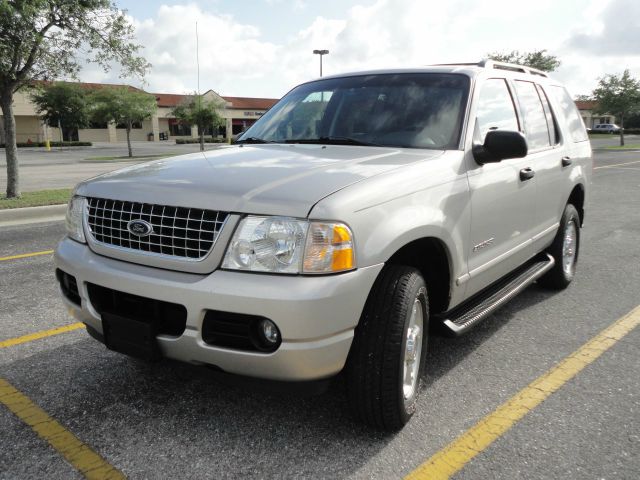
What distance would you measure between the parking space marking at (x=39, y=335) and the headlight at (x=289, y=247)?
87.1 inches

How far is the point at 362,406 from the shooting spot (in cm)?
250

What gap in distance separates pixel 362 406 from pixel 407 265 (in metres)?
0.72

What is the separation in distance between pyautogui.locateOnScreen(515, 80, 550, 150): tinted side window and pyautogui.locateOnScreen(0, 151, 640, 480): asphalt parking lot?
1.37 meters

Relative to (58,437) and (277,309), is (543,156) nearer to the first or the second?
(277,309)

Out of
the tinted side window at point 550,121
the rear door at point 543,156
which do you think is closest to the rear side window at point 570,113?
the tinted side window at point 550,121

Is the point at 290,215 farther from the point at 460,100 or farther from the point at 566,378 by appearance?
the point at 566,378

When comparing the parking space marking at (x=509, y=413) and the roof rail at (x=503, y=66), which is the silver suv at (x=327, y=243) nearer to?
the roof rail at (x=503, y=66)

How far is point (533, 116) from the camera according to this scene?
421 centimetres

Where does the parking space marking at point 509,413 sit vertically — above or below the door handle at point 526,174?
below

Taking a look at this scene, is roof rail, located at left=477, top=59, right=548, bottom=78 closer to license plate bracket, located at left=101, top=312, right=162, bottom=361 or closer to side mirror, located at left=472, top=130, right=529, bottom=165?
side mirror, located at left=472, top=130, right=529, bottom=165

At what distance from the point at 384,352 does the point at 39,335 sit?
265cm

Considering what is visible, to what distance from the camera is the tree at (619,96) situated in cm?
3722

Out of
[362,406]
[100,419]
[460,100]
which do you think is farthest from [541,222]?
[100,419]

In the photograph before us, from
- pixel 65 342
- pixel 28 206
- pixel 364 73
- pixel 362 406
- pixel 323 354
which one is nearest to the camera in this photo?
pixel 323 354
